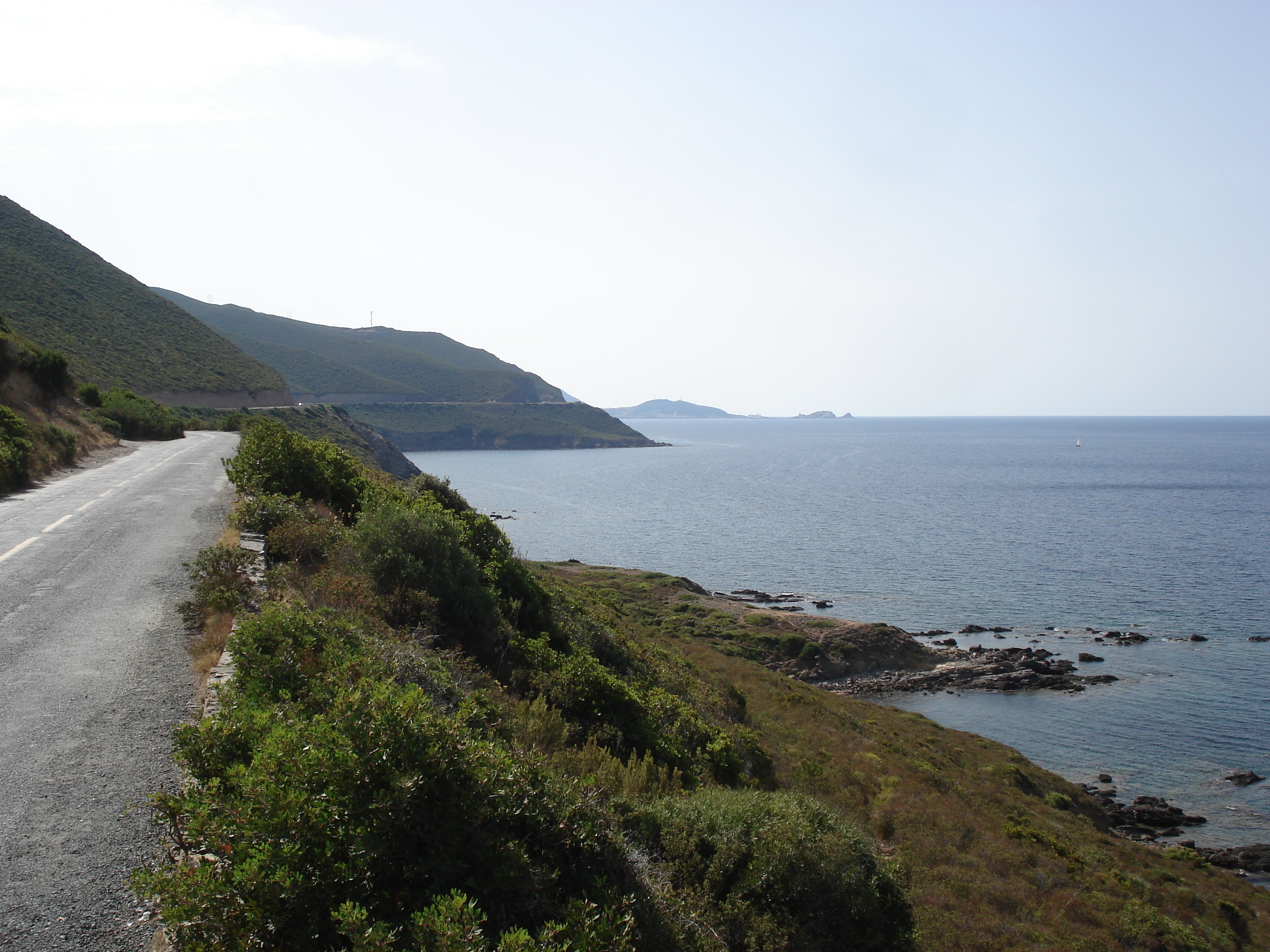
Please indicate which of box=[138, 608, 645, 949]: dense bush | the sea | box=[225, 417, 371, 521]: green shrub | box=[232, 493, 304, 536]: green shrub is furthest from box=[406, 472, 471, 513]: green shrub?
the sea

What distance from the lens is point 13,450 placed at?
18.1 m

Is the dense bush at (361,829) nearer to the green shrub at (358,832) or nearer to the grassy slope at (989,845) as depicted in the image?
the green shrub at (358,832)

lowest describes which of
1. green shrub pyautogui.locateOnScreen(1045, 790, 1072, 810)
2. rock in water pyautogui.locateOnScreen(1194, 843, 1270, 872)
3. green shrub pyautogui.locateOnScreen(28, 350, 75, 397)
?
rock in water pyautogui.locateOnScreen(1194, 843, 1270, 872)

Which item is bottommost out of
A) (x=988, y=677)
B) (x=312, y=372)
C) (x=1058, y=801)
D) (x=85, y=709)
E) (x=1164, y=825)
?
(x=1164, y=825)

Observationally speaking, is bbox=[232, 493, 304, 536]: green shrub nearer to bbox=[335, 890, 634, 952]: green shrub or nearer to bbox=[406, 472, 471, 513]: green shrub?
bbox=[406, 472, 471, 513]: green shrub

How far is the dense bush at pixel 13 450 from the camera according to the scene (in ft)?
56.9

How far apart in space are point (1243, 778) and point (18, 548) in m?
34.5

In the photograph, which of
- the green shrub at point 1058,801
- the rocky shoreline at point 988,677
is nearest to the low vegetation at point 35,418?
the green shrub at point 1058,801

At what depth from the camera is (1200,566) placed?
55406 millimetres

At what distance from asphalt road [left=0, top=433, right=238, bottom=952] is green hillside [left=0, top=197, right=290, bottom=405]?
3905 cm

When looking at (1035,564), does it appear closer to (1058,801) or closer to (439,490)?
(1058,801)

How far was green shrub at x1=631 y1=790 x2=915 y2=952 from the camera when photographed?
6629mm

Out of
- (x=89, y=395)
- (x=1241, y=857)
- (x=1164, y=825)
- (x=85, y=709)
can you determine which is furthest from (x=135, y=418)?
(x=1241, y=857)

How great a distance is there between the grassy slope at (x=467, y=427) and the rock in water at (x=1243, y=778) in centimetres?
15041
